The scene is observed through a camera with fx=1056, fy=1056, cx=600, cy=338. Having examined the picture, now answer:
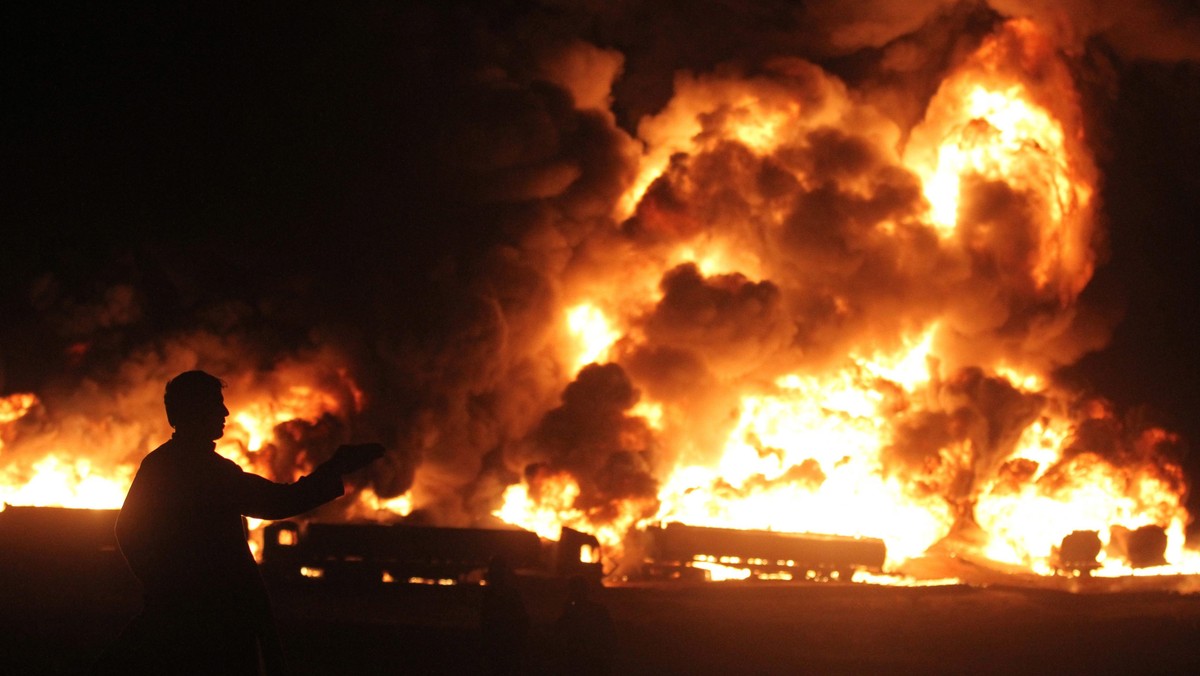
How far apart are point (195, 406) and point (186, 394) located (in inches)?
2.6

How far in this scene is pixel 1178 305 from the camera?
39.1 metres

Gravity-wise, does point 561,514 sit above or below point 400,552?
above

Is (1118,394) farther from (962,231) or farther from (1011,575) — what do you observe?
(1011,575)

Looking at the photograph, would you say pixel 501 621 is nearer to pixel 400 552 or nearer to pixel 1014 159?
pixel 400 552

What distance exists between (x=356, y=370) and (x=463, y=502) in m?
5.17

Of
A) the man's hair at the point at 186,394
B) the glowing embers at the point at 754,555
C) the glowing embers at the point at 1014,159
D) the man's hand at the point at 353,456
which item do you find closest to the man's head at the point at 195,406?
the man's hair at the point at 186,394

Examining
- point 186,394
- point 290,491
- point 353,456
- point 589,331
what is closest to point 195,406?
point 186,394

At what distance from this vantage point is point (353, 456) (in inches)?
186

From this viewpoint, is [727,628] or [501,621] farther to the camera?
[727,628]

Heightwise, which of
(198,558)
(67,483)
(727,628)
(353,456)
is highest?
(67,483)

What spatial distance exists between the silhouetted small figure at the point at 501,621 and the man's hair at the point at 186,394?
6503 mm

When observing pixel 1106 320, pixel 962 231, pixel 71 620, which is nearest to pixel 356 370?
pixel 71 620

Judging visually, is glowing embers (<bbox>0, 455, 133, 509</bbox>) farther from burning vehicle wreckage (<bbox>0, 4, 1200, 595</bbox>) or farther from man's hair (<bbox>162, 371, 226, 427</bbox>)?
man's hair (<bbox>162, 371, 226, 427</bbox>)

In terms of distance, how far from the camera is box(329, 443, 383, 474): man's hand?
4621mm
